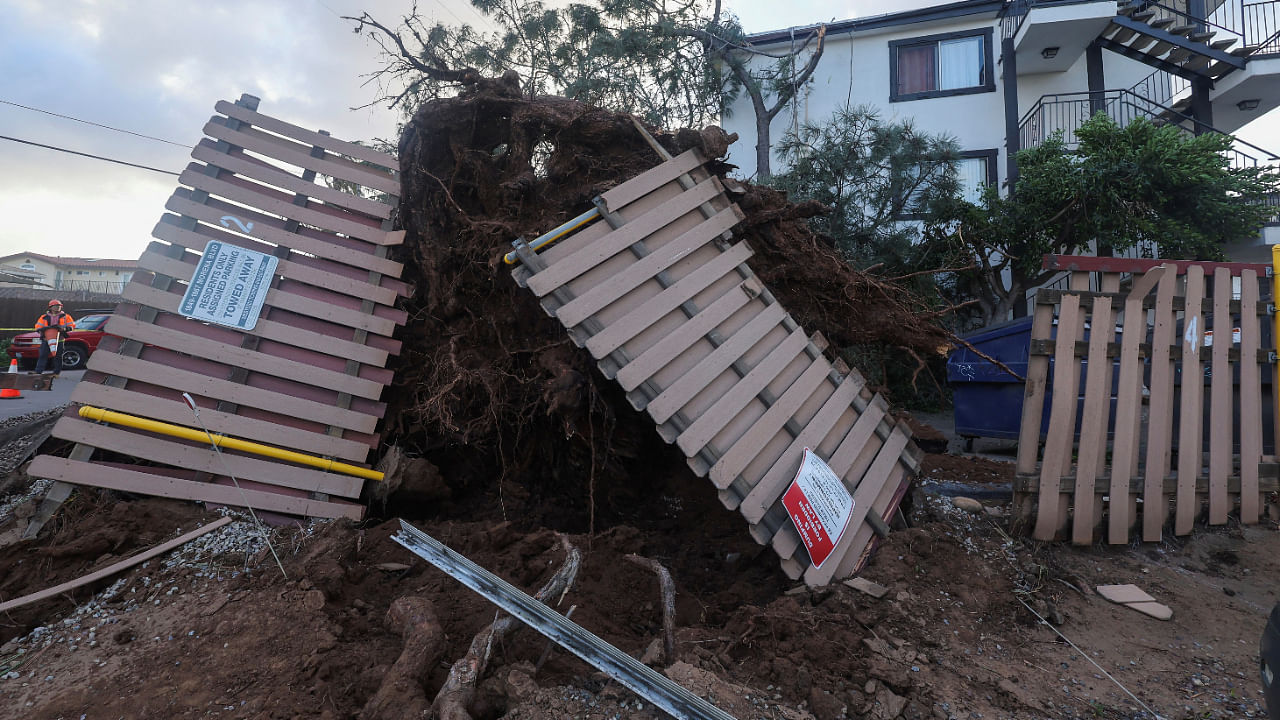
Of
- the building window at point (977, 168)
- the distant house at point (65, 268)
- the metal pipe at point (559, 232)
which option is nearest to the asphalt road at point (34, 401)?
the metal pipe at point (559, 232)

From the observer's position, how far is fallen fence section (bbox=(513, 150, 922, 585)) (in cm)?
357

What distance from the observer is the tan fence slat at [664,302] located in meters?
3.57

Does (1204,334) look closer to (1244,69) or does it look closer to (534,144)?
(534,144)

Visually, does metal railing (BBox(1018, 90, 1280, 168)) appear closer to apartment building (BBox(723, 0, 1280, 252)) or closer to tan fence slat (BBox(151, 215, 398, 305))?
apartment building (BBox(723, 0, 1280, 252))

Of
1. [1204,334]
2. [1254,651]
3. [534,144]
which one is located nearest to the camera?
[1254,651]

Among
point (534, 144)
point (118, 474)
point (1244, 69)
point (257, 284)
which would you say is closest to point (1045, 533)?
point (534, 144)

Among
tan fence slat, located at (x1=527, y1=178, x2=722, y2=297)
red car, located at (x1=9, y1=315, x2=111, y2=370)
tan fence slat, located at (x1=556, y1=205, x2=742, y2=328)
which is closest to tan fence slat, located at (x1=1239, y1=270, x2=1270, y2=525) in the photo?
tan fence slat, located at (x1=556, y1=205, x2=742, y2=328)

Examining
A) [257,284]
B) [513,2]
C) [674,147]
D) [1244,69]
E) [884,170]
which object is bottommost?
[257,284]

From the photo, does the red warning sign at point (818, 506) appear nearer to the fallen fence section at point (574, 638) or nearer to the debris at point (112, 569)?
the fallen fence section at point (574, 638)

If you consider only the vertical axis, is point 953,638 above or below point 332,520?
below

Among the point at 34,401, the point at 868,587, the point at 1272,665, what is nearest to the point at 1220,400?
the point at 1272,665

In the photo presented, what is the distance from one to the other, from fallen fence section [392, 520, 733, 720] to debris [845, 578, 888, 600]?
1.46 metres

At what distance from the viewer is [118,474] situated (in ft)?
12.2

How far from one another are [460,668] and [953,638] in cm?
247
